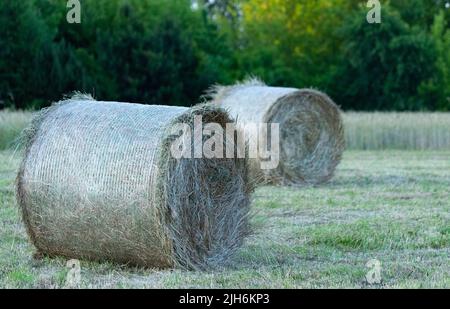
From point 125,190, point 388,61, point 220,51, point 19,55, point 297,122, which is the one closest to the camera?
point 125,190

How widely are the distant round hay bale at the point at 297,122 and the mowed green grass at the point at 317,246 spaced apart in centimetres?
102

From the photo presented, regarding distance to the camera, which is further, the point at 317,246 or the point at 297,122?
the point at 297,122

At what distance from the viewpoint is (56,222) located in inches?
312

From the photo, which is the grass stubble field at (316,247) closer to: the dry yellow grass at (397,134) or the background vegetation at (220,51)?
the dry yellow grass at (397,134)

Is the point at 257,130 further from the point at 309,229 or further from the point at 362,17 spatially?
the point at 362,17

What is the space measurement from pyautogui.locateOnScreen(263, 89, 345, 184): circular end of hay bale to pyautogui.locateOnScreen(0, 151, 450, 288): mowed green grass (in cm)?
100

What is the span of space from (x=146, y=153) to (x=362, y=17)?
28.9m

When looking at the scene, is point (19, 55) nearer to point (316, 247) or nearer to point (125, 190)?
point (316, 247)

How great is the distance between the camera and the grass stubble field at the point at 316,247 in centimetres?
723

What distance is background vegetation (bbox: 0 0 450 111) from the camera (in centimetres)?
2891

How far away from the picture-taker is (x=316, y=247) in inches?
351

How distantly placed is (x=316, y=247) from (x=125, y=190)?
2.13 metres

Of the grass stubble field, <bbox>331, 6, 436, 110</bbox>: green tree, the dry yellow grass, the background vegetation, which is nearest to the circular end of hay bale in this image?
the grass stubble field

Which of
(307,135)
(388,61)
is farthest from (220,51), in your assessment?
(307,135)
